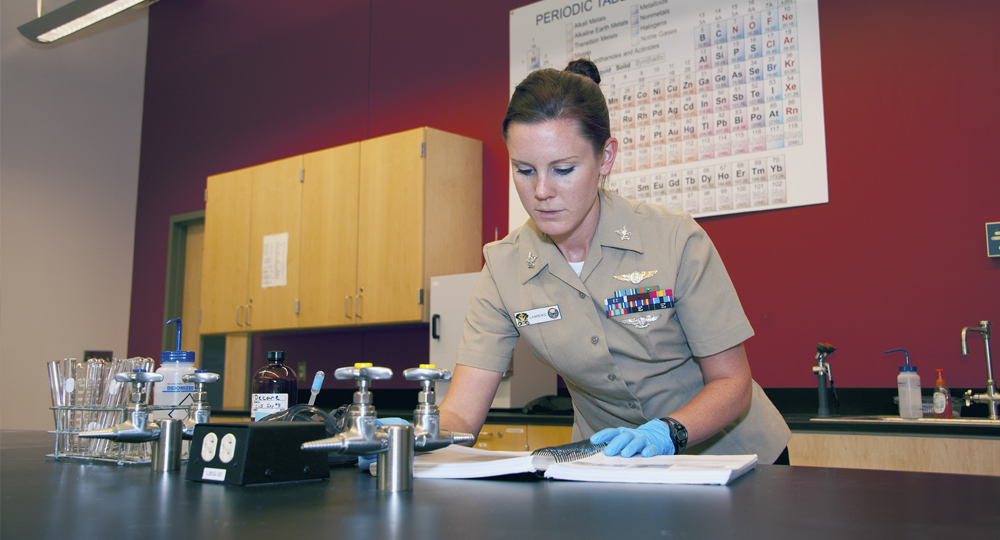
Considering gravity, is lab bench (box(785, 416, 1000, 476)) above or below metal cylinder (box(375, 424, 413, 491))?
below

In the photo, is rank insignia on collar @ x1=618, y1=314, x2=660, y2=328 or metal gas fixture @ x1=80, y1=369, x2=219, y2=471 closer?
metal gas fixture @ x1=80, y1=369, x2=219, y2=471

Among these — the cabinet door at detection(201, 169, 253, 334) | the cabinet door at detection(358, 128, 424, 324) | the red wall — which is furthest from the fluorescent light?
the red wall

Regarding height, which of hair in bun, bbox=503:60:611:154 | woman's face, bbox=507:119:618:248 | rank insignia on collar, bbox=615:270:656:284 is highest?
hair in bun, bbox=503:60:611:154

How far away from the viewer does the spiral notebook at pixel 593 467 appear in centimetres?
88

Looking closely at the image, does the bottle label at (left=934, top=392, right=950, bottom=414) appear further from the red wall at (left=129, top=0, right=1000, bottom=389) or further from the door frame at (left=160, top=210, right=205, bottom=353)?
the door frame at (left=160, top=210, right=205, bottom=353)

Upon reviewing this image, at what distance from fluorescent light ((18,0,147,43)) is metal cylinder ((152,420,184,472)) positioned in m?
3.68

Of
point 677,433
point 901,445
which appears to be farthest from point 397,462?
point 901,445

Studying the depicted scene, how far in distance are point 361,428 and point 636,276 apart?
82 centimetres

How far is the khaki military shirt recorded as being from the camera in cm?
145

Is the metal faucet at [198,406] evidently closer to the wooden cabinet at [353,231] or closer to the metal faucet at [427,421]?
the metal faucet at [427,421]

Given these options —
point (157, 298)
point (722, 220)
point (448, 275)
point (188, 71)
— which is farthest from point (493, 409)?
→ point (188, 71)


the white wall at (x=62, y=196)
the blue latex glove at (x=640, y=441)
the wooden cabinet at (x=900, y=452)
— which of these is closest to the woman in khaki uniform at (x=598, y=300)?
the blue latex glove at (x=640, y=441)

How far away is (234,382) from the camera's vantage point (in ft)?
15.5

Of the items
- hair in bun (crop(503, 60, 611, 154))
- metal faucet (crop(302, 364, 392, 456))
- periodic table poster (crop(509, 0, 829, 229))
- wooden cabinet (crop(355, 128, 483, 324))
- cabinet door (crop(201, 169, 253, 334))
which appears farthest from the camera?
cabinet door (crop(201, 169, 253, 334))
